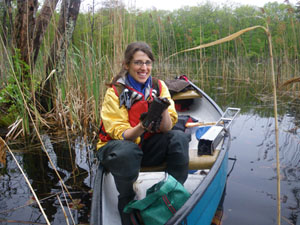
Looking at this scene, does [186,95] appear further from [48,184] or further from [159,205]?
[159,205]

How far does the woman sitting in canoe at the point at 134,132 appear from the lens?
172 centimetres

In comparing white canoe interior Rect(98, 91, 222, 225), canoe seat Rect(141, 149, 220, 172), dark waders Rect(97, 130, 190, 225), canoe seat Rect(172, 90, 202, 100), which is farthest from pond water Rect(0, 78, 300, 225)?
canoe seat Rect(172, 90, 202, 100)

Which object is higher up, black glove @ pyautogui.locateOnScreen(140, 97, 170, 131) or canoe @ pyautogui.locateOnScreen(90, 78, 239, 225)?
black glove @ pyautogui.locateOnScreen(140, 97, 170, 131)

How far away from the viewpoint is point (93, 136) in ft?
11.9

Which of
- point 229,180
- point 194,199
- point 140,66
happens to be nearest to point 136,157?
point 194,199

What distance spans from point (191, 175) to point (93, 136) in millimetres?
1704

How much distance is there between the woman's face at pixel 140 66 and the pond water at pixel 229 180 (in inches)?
37.6

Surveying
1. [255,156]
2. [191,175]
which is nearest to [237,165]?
[255,156]

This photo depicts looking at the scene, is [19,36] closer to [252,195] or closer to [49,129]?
[49,129]

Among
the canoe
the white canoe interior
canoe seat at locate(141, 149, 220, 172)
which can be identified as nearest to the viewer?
the canoe

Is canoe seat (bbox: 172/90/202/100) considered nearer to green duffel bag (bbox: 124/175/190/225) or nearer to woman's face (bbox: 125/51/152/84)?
woman's face (bbox: 125/51/152/84)

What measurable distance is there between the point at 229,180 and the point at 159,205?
1633 millimetres

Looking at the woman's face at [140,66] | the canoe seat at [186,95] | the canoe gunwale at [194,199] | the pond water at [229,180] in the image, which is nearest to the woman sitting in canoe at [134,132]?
the woman's face at [140,66]

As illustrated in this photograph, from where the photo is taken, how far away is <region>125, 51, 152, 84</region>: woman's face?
2.02m
